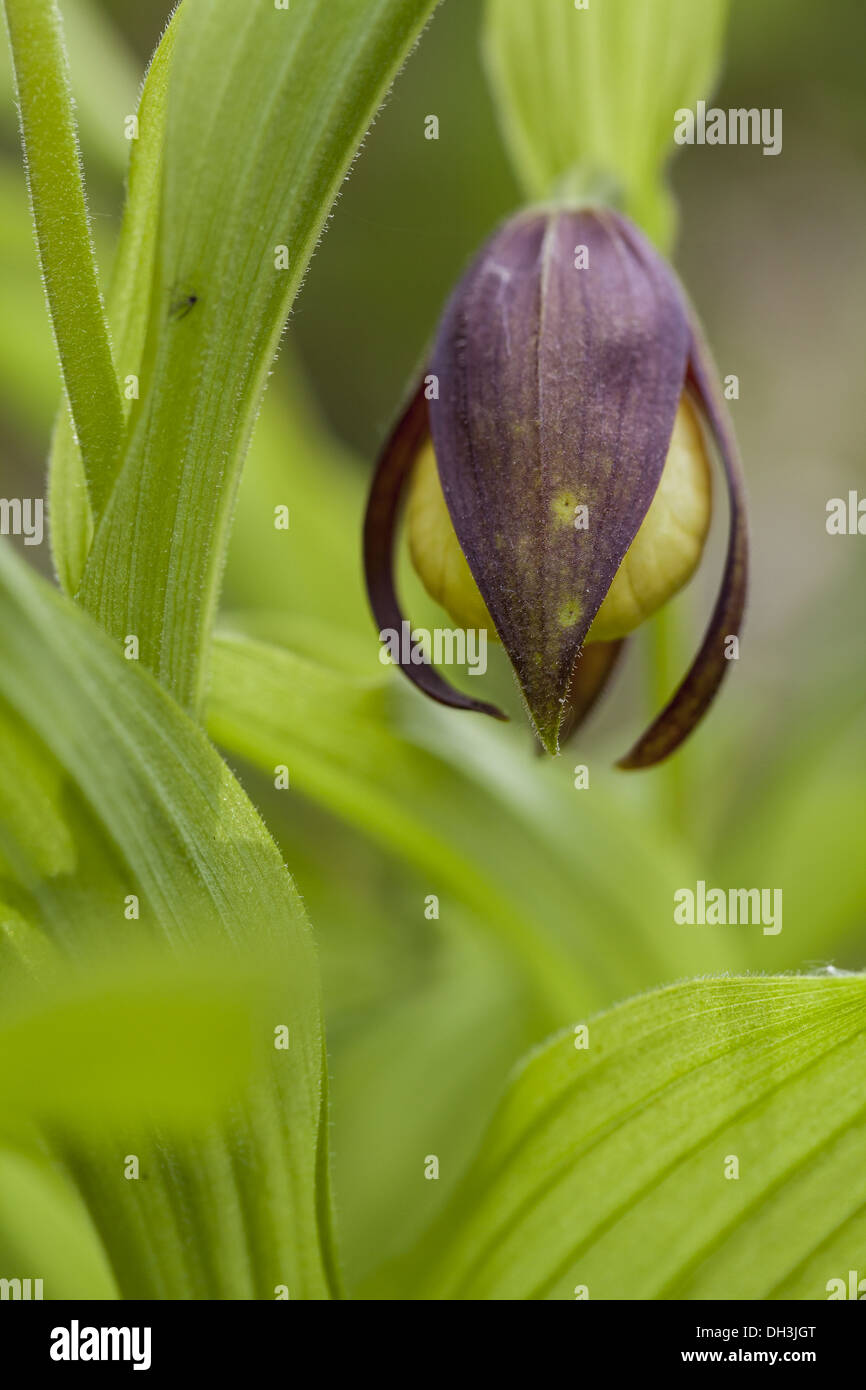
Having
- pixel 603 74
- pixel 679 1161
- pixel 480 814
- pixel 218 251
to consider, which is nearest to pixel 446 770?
pixel 480 814

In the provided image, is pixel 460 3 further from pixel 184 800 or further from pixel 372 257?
pixel 184 800

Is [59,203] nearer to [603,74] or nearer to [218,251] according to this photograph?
[218,251]

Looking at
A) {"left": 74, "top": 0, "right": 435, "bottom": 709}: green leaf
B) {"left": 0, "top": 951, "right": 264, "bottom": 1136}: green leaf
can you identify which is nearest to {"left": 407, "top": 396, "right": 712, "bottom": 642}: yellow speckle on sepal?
{"left": 74, "top": 0, "right": 435, "bottom": 709}: green leaf

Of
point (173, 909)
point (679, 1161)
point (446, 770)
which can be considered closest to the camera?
point (173, 909)

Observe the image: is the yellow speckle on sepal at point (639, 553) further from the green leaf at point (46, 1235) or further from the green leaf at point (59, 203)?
the green leaf at point (46, 1235)

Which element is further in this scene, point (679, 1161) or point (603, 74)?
point (603, 74)

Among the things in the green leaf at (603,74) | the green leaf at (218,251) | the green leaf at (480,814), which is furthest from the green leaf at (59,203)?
the green leaf at (603,74)

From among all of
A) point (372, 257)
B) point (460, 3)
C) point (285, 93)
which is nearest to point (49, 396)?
point (285, 93)
